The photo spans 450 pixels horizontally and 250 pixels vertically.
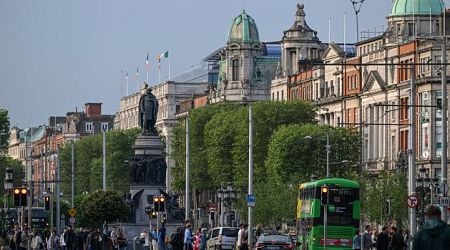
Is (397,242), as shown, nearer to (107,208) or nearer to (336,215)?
(336,215)

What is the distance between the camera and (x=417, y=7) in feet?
518

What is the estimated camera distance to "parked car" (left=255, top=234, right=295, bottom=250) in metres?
74.6

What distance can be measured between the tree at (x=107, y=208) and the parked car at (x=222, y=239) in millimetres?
38650

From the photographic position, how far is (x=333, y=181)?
7856 cm

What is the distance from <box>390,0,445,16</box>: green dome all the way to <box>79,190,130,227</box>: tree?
36.2 meters

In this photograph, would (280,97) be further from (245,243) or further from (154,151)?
(245,243)

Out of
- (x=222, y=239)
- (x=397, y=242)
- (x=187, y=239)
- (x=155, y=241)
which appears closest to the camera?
(x=397, y=242)

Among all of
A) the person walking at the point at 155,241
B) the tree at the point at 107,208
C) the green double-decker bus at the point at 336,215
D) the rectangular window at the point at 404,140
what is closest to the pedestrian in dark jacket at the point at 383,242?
the green double-decker bus at the point at 336,215

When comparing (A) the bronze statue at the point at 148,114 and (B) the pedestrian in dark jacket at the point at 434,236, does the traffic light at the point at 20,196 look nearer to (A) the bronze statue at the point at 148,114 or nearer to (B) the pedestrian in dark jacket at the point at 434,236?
(B) the pedestrian in dark jacket at the point at 434,236

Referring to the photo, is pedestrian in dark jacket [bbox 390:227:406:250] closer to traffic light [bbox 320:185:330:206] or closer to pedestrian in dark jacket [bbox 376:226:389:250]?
pedestrian in dark jacket [bbox 376:226:389:250]

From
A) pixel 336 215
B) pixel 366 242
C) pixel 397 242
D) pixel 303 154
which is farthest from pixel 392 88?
pixel 397 242

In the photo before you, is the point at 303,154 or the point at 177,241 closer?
the point at 177,241

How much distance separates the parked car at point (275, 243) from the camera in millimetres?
74562

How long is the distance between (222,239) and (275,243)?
576 inches
